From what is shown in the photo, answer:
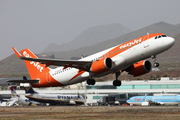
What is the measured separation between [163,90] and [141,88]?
11126 mm

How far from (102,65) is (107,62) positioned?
0.88m

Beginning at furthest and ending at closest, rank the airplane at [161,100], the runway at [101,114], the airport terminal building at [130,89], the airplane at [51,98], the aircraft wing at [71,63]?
1. the airport terminal building at [130,89]
2. the airplane at [51,98]
3. the airplane at [161,100]
4. the aircraft wing at [71,63]
5. the runway at [101,114]

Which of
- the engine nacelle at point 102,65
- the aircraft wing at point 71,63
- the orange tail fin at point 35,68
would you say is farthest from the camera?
the orange tail fin at point 35,68

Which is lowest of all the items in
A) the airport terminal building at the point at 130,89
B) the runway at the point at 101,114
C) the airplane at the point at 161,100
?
the runway at the point at 101,114

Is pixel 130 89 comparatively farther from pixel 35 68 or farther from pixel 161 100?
pixel 35 68

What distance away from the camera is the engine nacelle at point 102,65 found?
138ft

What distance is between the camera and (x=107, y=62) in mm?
42375

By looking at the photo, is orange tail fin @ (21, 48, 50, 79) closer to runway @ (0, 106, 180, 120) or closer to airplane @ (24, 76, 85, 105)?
runway @ (0, 106, 180, 120)

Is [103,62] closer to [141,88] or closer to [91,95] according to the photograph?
[91,95]

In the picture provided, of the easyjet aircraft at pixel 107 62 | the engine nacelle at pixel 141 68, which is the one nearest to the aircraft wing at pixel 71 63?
the easyjet aircraft at pixel 107 62

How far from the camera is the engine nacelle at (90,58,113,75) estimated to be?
138 ft

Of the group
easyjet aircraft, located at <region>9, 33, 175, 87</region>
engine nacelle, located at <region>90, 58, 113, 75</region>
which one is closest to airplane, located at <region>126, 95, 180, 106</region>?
easyjet aircraft, located at <region>9, 33, 175, 87</region>

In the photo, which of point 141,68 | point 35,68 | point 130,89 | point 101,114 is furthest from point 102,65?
point 130,89

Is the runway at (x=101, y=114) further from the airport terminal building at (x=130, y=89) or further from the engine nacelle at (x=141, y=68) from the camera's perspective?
the airport terminal building at (x=130, y=89)
